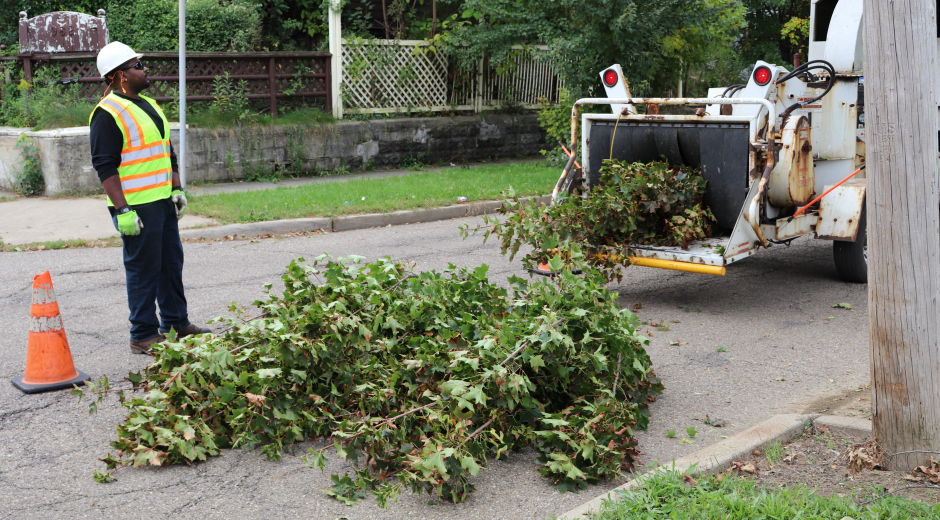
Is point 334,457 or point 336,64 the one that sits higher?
point 336,64

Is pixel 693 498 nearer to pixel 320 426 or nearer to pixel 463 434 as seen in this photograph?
pixel 463 434

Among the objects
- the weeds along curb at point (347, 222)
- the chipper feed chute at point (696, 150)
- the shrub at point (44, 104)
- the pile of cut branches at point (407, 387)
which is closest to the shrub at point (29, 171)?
the shrub at point (44, 104)

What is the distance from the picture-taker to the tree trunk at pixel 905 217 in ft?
11.4

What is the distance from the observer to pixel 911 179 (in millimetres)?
3508

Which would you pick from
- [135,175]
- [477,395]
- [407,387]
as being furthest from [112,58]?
[477,395]

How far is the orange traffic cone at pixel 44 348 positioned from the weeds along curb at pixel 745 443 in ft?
10.4

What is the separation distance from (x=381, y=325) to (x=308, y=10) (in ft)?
46.0

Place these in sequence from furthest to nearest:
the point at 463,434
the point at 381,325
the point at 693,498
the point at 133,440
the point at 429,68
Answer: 1. the point at 429,68
2. the point at 381,325
3. the point at 133,440
4. the point at 463,434
5. the point at 693,498

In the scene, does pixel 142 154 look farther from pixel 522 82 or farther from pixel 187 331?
pixel 522 82

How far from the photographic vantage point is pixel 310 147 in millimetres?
13648

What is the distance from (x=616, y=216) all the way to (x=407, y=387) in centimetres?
302

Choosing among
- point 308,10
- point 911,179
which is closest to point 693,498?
point 911,179

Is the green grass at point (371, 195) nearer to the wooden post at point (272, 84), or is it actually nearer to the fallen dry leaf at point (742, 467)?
the wooden post at point (272, 84)

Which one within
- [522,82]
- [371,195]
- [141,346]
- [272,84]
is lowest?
[141,346]
